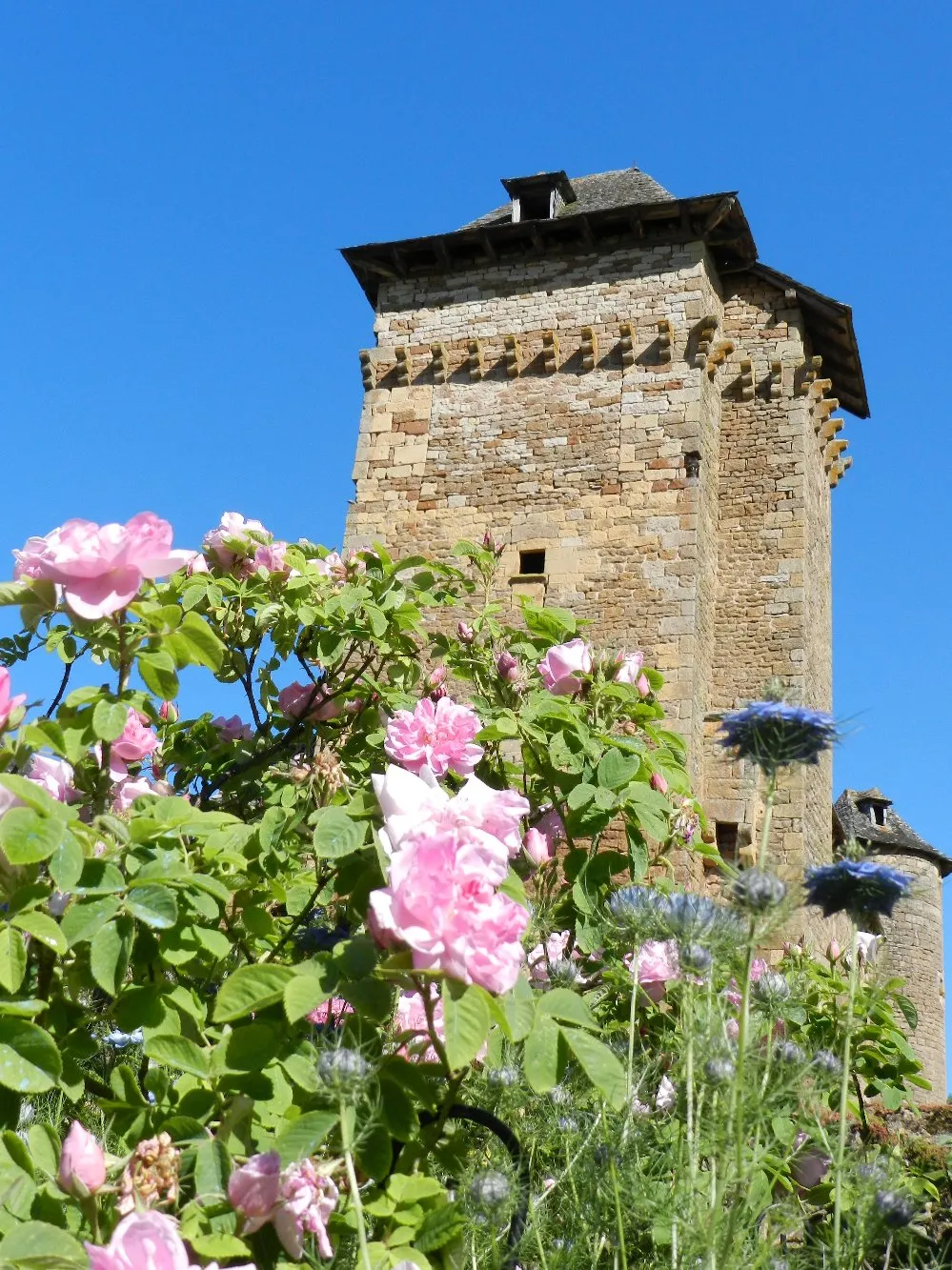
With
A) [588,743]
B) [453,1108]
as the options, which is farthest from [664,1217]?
[588,743]

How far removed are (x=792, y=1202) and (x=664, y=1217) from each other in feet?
2.51

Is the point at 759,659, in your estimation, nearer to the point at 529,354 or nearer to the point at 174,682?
the point at 529,354

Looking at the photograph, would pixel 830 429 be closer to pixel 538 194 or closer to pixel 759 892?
pixel 538 194

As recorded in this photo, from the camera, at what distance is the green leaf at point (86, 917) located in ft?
5.18

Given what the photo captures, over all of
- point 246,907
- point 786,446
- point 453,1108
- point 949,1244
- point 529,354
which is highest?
point 529,354

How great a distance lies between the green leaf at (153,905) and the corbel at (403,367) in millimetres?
11687

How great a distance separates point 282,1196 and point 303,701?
2.83 m

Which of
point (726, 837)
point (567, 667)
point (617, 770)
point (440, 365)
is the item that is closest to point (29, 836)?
point (617, 770)

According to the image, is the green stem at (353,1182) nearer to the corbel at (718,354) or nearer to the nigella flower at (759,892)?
the nigella flower at (759,892)

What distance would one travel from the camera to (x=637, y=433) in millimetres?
11734

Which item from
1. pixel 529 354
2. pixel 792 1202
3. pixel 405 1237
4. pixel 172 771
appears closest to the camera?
pixel 405 1237

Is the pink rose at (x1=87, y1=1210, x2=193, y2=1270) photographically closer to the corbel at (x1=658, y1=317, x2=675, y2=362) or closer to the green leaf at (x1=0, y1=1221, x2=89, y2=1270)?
the green leaf at (x1=0, y1=1221, x2=89, y2=1270)

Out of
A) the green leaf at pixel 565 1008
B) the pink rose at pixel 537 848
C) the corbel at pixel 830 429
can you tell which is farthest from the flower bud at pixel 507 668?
the corbel at pixel 830 429

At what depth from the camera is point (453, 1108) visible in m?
1.64
